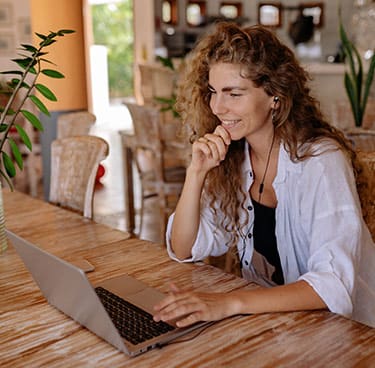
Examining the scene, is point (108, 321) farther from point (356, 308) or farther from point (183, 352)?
point (356, 308)

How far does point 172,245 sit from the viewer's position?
160 cm

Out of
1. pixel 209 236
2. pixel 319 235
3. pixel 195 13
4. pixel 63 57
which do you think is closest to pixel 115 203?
pixel 63 57

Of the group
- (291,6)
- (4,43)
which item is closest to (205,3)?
(291,6)

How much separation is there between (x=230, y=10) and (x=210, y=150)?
8739mm

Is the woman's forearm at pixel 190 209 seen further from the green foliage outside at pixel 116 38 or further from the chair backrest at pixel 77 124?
the green foliage outside at pixel 116 38

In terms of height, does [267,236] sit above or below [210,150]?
below

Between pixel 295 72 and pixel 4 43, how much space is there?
4879 millimetres

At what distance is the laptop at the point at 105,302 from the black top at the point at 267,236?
0.46 m

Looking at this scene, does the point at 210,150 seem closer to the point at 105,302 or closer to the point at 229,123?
the point at 229,123

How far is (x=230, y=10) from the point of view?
9.78 meters

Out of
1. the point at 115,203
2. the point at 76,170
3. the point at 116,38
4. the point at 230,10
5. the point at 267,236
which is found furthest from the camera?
the point at 116,38

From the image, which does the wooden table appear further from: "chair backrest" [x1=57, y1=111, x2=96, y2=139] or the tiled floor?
the tiled floor

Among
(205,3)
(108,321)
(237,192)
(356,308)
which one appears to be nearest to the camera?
(108,321)

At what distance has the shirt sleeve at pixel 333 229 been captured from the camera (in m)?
1.26
